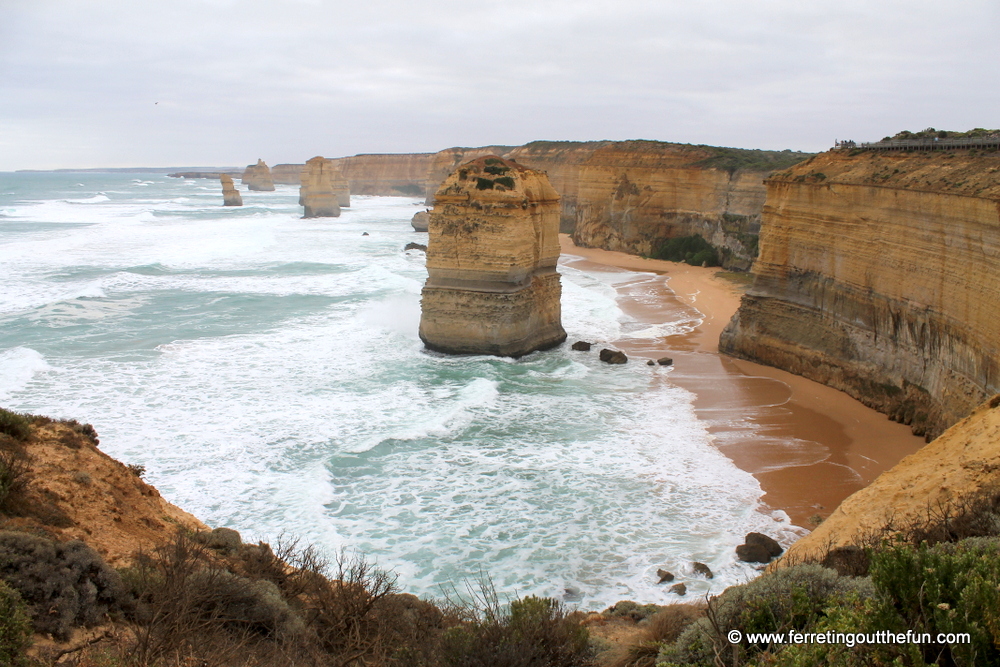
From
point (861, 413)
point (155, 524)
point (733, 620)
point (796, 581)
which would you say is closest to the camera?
point (733, 620)

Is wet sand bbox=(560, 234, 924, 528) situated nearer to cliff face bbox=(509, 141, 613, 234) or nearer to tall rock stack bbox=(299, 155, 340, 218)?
cliff face bbox=(509, 141, 613, 234)

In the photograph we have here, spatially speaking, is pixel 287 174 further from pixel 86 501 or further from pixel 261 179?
pixel 86 501

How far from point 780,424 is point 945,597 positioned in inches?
431

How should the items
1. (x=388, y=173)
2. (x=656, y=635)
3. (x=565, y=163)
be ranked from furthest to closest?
1. (x=388, y=173)
2. (x=565, y=163)
3. (x=656, y=635)

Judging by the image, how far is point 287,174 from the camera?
456ft

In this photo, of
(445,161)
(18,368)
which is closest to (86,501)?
(18,368)

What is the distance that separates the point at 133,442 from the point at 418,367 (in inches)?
294

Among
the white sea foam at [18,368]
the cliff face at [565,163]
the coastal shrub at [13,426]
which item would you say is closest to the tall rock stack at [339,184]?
the cliff face at [565,163]

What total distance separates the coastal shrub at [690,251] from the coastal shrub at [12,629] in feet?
122

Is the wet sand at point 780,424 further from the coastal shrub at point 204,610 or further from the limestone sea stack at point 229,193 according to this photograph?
the limestone sea stack at point 229,193

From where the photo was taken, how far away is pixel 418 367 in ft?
61.9

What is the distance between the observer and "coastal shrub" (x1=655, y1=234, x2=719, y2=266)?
3869 centimetres

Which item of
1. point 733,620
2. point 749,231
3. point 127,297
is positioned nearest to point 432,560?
point 733,620

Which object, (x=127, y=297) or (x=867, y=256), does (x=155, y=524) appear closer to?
(x=867, y=256)
